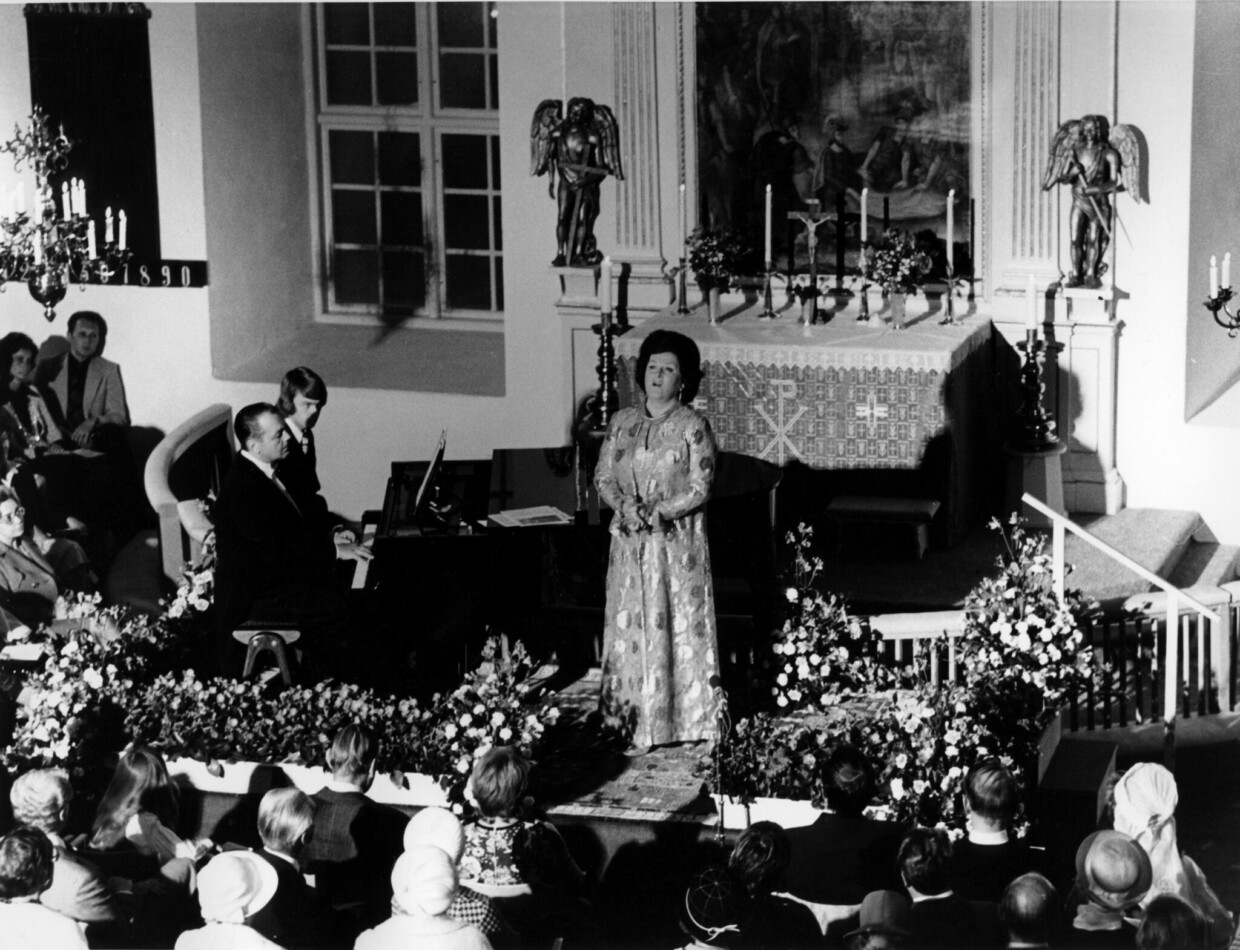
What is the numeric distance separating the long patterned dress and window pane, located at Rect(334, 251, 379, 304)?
6452 millimetres

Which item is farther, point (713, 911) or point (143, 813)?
point (143, 813)

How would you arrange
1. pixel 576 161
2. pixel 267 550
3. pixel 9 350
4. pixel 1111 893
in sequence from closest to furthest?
pixel 1111 893, pixel 267 550, pixel 576 161, pixel 9 350

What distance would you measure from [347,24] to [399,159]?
2.96ft

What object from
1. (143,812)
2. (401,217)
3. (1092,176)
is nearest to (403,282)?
(401,217)

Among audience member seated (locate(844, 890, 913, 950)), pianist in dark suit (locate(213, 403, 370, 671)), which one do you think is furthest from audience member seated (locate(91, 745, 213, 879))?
audience member seated (locate(844, 890, 913, 950))

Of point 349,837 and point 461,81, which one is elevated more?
point 461,81

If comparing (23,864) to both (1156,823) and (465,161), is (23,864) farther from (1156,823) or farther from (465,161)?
(465,161)

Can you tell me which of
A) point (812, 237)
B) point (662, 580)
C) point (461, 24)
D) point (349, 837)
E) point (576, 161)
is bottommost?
point (349, 837)

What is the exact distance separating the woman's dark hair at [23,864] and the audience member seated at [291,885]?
0.61 m

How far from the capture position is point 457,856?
641 centimetres

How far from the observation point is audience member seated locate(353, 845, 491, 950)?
600 centimetres

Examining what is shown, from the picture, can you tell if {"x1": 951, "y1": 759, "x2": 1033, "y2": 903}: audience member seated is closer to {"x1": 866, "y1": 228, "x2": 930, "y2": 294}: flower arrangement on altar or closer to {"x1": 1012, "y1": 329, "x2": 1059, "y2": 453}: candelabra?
{"x1": 1012, "y1": 329, "x2": 1059, "y2": 453}: candelabra

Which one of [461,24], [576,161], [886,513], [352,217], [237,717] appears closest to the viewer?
[237,717]

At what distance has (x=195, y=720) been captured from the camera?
333 inches
